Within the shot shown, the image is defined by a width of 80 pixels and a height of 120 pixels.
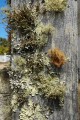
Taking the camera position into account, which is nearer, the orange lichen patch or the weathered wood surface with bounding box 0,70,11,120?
the orange lichen patch

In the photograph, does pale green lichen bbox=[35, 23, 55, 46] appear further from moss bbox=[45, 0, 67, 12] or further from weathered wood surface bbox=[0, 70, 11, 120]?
weathered wood surface bbox=[0, 70, 11, 120]

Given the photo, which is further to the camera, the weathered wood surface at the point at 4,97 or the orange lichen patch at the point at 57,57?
the weathered wood surface at the point at 4,97

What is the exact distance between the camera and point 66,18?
3449 millimetres

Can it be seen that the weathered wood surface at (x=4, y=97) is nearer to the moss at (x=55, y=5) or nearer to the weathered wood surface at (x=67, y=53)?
the weathered wood surface at (x=67, y=53)

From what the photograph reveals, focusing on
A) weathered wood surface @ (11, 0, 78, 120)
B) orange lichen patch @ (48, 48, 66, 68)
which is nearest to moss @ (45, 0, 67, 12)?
weathered wood surface @ (11, 0, 78, 120)

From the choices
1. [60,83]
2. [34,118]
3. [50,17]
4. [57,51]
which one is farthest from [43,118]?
[50,17]

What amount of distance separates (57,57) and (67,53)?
117 millimetres

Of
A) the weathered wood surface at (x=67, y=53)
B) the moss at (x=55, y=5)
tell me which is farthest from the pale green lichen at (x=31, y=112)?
the moss at (x=55, y=5)

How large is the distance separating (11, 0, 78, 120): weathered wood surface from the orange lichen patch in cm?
5

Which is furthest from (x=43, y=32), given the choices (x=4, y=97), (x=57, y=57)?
(x=4, y=97)

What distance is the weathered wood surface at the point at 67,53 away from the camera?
340 centimetres

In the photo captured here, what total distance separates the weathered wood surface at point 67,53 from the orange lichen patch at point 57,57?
52mm

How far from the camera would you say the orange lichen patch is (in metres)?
3.34

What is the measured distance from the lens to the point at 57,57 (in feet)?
11.0
